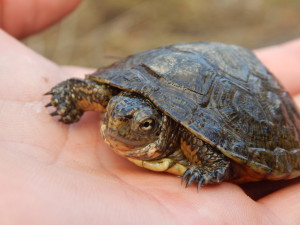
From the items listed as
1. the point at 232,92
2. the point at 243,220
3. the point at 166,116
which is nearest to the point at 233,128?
the point at 232,92

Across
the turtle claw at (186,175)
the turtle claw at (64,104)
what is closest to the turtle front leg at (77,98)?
the turtle claw at (64,104)

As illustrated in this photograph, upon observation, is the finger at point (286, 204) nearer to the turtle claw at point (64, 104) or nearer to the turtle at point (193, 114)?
the turtle at point (193, 114)

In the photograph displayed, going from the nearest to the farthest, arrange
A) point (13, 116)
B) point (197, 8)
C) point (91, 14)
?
1. point (13, 116)
2. point (91, 14)
3. point (197, 8)

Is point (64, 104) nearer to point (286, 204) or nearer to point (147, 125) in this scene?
point (147, 125)

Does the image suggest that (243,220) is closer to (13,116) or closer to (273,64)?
(13,116)

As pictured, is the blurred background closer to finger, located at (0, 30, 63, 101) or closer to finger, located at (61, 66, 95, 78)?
finger, located at (61, 66, 95, 78)

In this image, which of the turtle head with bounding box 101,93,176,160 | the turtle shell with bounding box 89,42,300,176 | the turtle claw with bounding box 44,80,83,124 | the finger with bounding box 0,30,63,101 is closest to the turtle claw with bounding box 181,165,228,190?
the turtle shell with bounding box 89,42,300,176
